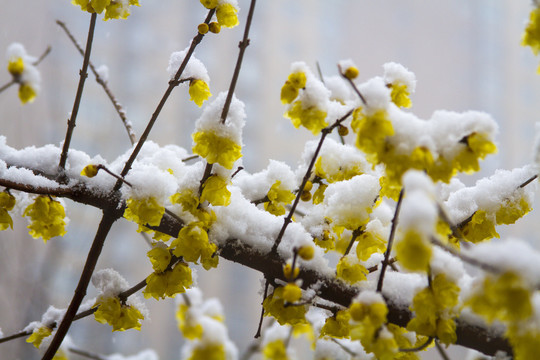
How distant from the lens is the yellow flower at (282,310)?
546 mm

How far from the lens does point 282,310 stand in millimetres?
555

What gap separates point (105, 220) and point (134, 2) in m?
0.29

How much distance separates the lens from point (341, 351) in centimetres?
83

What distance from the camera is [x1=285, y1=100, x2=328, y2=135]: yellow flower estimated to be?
52 centimetres

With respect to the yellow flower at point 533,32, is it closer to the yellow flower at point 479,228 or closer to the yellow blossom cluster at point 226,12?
the yellow flower at point 479,228

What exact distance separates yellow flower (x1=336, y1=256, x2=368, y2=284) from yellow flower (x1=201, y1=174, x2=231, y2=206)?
0.16 m

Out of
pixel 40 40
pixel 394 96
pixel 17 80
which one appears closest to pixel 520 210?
pixel 394 96

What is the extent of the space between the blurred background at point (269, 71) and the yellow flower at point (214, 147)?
4248 millimetres

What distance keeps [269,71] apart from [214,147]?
11245mm

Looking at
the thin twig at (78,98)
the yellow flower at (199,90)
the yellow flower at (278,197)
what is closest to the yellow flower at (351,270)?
the yellow flower at (278,197)

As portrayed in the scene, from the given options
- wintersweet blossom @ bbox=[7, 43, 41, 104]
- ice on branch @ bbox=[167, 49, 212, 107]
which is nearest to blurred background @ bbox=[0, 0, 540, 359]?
wintersweet blossom @ bbox=[7, 43, 41, 104]

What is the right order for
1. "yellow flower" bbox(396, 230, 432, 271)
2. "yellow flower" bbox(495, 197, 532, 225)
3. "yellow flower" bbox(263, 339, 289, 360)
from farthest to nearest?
"yellow flower" bbox(263, 339, 289, 360)
"yellow flower" bbox(495, 197, 532, 225)
"yellow flower" bbox(396, 230, 432, 271)

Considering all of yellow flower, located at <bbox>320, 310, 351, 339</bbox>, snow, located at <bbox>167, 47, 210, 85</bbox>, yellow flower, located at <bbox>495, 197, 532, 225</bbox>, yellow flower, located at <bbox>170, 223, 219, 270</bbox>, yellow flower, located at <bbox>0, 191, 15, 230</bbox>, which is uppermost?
snow, located at <bbox>167, 47, 210, 85</bbox>

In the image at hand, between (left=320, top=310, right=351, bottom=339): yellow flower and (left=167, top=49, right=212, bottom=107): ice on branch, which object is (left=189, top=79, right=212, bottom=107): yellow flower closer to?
(left=167, top=49, right=212, bottom=107): ice on branch
